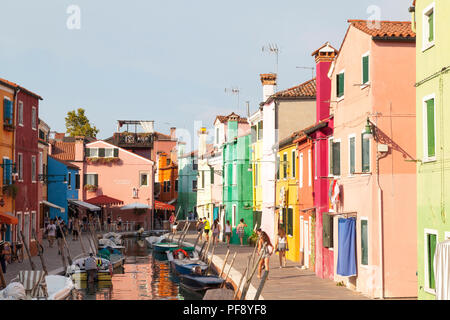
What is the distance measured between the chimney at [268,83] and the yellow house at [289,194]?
20.0 feet

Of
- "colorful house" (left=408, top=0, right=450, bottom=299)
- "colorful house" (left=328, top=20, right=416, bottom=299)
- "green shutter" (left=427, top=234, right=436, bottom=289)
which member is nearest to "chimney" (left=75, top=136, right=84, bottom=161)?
"colorful house" (left=328, top=20, right=416, bottom=299)

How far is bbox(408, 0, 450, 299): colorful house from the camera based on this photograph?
15.6 m

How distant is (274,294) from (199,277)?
16.4ft

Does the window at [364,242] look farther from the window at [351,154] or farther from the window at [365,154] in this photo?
the window at [351,154]

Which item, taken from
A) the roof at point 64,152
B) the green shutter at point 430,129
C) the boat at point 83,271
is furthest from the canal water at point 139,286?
the roof at point 64,152

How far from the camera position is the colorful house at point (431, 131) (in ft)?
51.2

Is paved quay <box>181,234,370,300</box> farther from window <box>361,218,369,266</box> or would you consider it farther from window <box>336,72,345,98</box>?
window <box>336,72,345,98</box>

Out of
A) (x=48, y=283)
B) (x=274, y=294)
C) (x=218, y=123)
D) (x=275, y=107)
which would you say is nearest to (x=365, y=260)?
(x=274, y=294)

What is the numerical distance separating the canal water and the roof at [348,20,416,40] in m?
10.5

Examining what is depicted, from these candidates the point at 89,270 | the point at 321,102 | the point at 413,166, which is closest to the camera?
the point at 413,166

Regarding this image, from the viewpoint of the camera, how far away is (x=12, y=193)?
Answer: 3359 cm

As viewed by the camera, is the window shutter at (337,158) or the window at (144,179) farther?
the window at (144,179)

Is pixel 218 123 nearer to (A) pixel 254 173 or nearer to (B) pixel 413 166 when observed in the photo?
(A) pixel 254 173

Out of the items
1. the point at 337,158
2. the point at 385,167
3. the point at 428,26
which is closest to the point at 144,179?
the point at 337,158
